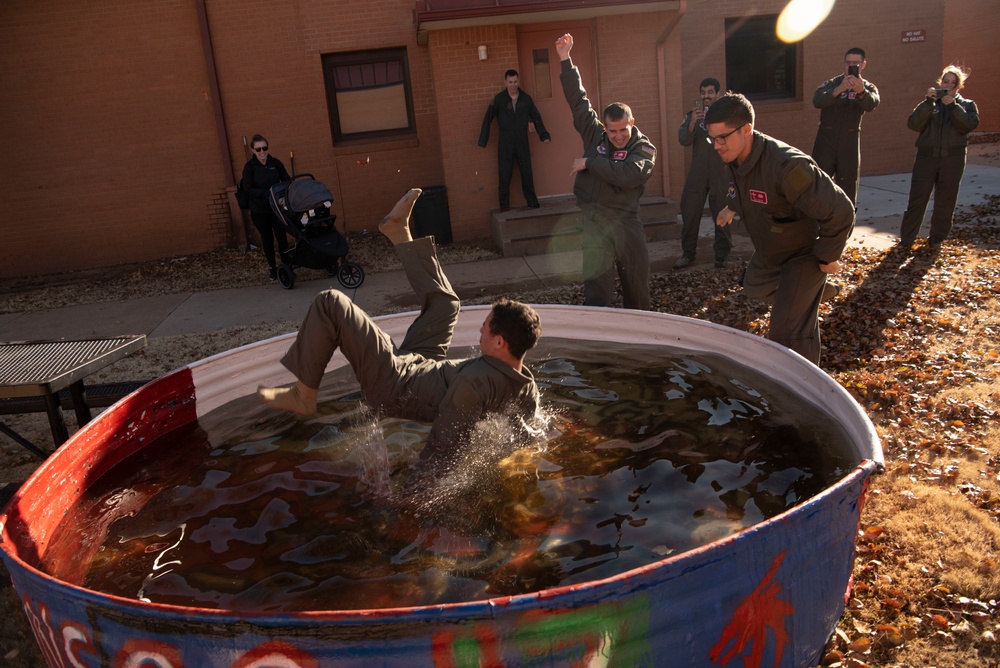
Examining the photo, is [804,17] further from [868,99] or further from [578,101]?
[578,101]

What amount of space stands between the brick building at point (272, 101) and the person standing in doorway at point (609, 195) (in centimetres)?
532

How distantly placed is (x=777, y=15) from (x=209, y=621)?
48.5ft

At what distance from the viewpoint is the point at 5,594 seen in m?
4.11

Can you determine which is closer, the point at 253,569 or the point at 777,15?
the point at 253,569

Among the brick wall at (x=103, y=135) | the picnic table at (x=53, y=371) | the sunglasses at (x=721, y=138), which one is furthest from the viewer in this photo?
the brick wall at (x=103, y=135)

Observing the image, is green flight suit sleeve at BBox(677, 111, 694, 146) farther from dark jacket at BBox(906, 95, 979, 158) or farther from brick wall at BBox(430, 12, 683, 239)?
brick wall at BBox(430, 12, 683, 239)

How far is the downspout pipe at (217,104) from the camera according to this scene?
1229 centimetres

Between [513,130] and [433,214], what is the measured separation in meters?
1.86

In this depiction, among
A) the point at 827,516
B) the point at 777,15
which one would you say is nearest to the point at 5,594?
the point at 827,516

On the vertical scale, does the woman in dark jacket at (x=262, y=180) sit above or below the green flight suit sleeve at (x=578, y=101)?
below

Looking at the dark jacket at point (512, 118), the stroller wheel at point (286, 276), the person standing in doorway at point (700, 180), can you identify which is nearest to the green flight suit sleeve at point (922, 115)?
the person standing in doorway at point (700, 180)

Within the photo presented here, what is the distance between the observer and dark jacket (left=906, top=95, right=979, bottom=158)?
Answer: 28.6 feet

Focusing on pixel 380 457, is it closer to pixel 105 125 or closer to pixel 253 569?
pixel 253 569

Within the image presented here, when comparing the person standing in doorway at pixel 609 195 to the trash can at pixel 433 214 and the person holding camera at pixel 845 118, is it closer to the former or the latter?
the person holding camera at pixel 845 118
